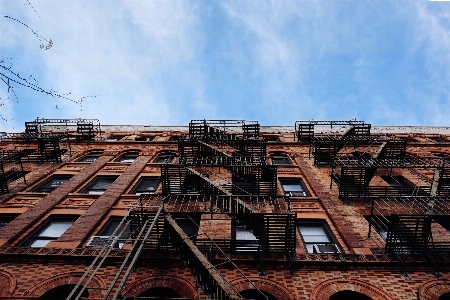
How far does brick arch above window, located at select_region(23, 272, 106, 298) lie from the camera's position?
8.16 meters

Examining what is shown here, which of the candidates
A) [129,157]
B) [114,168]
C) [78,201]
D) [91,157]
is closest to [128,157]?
[129,157]

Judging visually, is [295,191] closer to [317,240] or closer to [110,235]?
[317,240]

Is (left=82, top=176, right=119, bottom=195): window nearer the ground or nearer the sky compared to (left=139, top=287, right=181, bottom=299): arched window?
nearer the sky

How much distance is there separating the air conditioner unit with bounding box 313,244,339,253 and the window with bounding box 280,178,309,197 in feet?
13.8

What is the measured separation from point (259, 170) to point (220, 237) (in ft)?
17.3

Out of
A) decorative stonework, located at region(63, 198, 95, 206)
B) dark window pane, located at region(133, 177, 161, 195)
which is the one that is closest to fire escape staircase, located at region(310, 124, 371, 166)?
dark window pane, located at region(133, 177, 161, 195)

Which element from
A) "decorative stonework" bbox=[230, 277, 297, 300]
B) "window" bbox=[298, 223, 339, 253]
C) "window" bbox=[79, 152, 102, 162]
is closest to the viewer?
"decorative stonework" bbox=[230, 277, 297, 300]

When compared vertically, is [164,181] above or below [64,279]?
above

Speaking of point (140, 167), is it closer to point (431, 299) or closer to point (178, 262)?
point (178, 262)

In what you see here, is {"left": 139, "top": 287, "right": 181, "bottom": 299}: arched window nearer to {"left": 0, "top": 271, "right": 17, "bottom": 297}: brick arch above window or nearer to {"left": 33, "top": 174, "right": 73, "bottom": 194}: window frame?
{"left": 0, "top": 271, "right": 17, "bottom": 297}: brick arch above window

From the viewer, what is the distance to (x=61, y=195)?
13898mm

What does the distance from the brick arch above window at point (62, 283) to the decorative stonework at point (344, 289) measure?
5856 mm

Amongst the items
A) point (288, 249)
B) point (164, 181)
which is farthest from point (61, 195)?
point (288, 249)

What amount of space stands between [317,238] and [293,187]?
5.01 m
